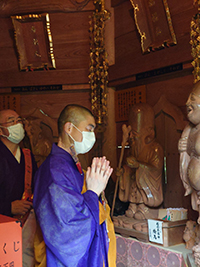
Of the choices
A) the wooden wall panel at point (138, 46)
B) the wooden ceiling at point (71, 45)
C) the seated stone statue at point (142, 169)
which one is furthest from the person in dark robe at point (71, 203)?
the wooden ceiling at point (71, 45)

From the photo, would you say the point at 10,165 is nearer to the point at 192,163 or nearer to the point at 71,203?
the point at 71,203

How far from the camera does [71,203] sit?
182 cm

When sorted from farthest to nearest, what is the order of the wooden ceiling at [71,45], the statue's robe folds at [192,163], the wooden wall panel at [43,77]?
the wooden wall panel at [43,77] → the wooden ceiling at [71,45] → the statue's robe folds at [192,163]

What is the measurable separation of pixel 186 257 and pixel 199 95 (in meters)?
1.36

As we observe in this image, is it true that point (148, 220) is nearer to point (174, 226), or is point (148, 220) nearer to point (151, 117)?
point (174, 226)

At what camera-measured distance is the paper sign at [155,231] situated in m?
2.95

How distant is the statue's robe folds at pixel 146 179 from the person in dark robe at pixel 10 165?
3.59ft

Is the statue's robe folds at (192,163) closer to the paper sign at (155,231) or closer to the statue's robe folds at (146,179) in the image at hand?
the paper sign at (155,231)

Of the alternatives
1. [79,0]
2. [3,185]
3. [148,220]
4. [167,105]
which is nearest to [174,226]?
[148,220]

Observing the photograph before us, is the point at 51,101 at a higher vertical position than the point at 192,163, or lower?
higher

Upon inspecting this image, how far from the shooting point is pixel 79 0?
4.39 m

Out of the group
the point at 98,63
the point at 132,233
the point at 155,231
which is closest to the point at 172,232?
the point at 155,231

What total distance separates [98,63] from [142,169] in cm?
174

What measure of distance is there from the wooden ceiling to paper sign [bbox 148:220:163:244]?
1809 millimetres
